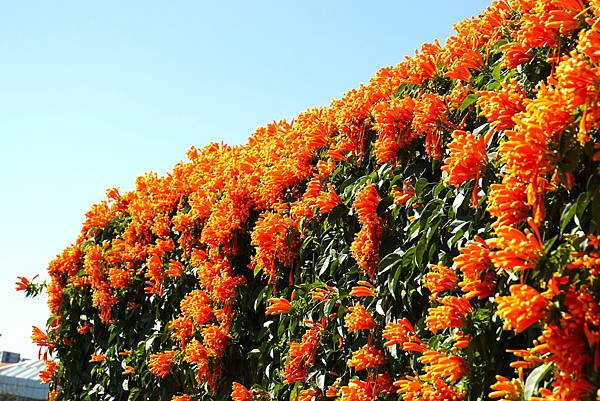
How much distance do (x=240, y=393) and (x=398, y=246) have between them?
142 cm

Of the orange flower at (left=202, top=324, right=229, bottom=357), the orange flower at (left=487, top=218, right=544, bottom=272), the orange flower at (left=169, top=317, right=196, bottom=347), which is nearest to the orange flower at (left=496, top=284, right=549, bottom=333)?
the orange flower at (left=487, top=218, right=544, bottom=272)

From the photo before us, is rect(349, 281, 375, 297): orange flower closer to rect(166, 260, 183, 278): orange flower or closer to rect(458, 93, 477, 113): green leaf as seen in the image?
rect(458, 93, 477, 113): green leaf

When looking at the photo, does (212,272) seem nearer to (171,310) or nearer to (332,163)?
(171,310)

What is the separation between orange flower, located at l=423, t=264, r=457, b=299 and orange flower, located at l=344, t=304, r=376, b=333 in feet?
1.86

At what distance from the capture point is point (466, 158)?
2516mm

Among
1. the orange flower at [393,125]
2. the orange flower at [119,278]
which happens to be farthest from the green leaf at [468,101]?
the orange flower at [119,278]

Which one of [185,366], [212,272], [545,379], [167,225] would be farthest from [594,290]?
[167,225]

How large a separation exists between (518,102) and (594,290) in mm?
794

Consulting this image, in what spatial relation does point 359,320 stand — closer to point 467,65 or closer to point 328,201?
point 328,201

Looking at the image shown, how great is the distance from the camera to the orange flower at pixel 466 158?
2.52 metres

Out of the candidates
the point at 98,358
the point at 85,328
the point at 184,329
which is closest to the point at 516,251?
the point at 184,329

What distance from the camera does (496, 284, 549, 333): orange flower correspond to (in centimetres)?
197

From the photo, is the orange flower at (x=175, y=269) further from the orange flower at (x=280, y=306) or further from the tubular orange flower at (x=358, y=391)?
the tubular orange flower at (x=358, y=391)

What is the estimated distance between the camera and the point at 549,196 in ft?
7.76
